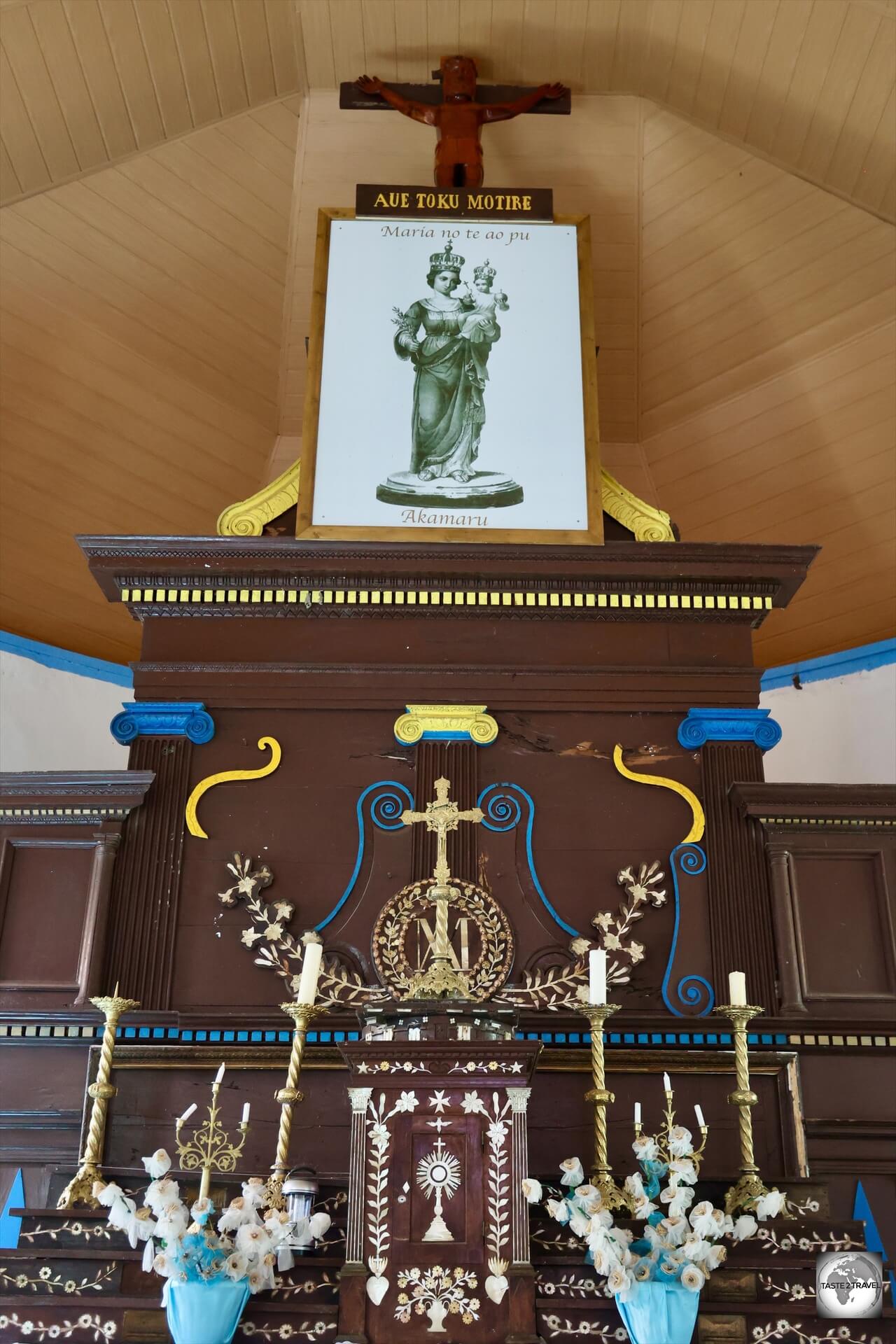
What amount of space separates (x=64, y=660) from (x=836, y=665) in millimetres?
4406

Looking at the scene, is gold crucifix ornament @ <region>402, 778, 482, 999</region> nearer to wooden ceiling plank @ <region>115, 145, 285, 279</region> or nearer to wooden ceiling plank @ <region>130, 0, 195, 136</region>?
wooden ceiling plank @ <region>130, 0, 195, 136</region>

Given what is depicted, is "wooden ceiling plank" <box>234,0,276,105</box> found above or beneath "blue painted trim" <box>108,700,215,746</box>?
above

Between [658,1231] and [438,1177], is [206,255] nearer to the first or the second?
[438,1177]

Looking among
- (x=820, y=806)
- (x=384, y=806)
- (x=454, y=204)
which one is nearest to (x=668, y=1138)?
(x=820, y=806)

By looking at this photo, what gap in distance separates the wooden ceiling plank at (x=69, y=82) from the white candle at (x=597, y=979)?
4.66 m

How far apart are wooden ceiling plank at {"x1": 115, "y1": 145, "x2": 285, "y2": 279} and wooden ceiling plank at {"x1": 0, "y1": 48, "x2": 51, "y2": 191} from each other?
16.8 inches

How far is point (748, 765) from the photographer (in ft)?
17.2

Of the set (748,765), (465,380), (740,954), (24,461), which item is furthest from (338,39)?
(740,954)

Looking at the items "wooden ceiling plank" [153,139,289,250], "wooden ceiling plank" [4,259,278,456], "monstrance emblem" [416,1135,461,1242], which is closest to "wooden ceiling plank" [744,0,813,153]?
"wooden ceiling plank" [153,139,289,250]

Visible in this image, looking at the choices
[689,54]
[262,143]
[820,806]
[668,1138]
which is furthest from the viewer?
[262,143]

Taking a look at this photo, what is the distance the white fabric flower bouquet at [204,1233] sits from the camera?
332cm

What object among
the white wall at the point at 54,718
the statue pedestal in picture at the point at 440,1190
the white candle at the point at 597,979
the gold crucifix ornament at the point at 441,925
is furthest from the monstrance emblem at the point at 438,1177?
the white wall at the point at 54,718

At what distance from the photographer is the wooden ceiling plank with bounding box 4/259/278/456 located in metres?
7.25

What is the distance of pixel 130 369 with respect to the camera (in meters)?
7.58
